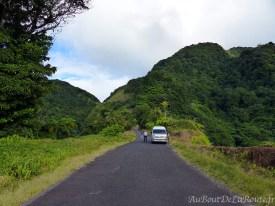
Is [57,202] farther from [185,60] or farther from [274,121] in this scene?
[185,60]

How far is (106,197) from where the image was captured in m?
13.3

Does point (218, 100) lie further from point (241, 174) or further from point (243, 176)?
point (243, 176)

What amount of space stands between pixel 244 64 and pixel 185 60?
30.7m

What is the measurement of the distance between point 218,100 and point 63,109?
3652 centimetres

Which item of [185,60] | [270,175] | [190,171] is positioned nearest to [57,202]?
[270,175]

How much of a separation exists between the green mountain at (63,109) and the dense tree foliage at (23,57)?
1691mm

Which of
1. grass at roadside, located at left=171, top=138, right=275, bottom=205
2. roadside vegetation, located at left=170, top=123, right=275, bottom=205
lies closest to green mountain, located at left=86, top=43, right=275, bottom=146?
roadside vegetation, located at left=170, top=123, right=275, bottom=205

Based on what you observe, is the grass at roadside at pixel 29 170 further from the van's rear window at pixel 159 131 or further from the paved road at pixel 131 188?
the van's rear window at pixel 159 131

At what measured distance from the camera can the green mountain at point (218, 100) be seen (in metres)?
85.9

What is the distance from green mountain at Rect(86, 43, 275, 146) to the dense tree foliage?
41196 mm

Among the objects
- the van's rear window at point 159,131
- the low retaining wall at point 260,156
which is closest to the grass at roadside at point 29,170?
the low retaining wall at point 260,156

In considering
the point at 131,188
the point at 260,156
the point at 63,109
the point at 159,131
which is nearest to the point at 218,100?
the point at 63,109

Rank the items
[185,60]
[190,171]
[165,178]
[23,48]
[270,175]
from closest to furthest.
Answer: [270,175]
[165,178]
[190,171]
[23,48]
[185,60]

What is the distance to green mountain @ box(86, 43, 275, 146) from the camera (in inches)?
3381
